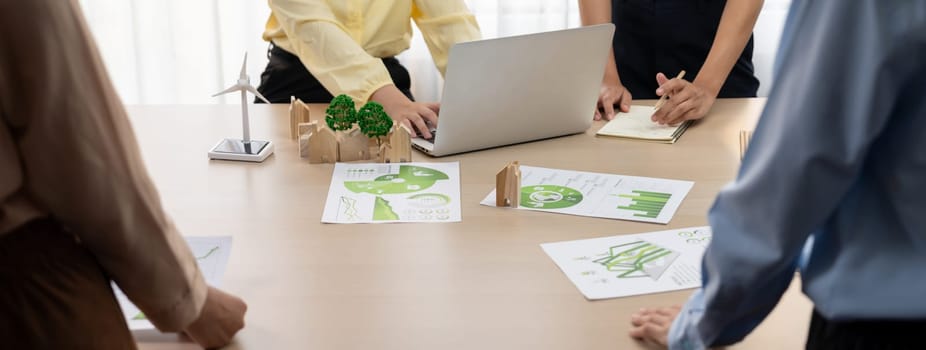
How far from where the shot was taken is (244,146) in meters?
1.66

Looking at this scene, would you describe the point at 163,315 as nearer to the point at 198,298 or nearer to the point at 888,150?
the point at 198,298

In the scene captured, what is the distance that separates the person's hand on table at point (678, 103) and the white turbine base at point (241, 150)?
80cm

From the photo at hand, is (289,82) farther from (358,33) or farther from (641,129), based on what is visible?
(641,129)

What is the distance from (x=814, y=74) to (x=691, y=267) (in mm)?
521

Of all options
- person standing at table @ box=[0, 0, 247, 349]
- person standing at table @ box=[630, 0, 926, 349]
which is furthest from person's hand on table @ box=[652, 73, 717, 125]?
person standing at table @ box=[0, 0, 247, 349]

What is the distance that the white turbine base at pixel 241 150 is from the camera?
64.1 inches

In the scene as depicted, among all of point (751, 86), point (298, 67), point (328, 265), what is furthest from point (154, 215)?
point (751, 86)

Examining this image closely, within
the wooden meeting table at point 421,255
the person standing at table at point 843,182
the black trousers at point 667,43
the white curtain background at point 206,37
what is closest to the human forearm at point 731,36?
the black trousers at point 667,43

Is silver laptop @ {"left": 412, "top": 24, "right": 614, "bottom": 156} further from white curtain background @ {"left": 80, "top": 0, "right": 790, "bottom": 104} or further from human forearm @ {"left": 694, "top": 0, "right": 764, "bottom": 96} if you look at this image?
white curtain background @ {"left": 80, "top": 0, "right": 790, "bottom": 104}

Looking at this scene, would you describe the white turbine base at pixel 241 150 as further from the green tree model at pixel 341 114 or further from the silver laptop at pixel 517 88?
the silver laptop at pixel 517 88

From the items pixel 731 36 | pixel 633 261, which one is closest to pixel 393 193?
pixel 633 261

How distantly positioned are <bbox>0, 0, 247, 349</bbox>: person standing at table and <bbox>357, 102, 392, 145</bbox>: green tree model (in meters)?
0.80

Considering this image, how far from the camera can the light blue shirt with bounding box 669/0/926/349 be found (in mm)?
682

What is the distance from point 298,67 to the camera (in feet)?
Result: 7.11
